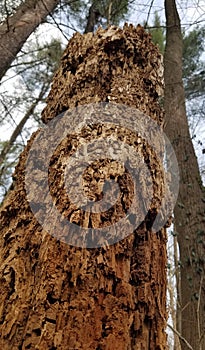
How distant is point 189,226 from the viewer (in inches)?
105

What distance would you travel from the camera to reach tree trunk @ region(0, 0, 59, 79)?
308 centimetres

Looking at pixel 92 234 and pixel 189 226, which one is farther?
pixel 189 226

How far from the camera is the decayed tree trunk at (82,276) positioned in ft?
1.90

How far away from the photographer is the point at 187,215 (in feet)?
8.89

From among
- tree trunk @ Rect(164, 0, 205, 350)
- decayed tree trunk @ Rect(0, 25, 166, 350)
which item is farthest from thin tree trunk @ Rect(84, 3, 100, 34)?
decayed tree trunk @ Rect(0, 25, 166, 350)

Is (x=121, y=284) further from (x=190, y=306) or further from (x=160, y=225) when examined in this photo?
(x=190, y=306)

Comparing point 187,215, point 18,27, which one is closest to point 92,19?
point 18,27

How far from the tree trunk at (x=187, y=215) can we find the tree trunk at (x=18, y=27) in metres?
1.41

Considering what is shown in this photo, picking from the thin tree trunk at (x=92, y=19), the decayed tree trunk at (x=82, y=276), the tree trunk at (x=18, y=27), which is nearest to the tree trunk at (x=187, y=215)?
the tree trunk at (x=18, y=27)

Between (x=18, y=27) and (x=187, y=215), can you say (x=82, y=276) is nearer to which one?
(x=187, y=215)

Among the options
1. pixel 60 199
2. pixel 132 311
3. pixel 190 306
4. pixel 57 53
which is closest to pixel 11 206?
pixel 60 199

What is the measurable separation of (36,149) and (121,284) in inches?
16.9

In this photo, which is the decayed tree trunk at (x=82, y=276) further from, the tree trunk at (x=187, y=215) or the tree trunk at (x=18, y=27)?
the tree trunk at (x=18, y=27)

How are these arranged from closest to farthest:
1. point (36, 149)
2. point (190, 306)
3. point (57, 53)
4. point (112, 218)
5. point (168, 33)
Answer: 1. point (112, 218)
2. point (36, 149)
3. point (190, 306)
4. point (168, 33)
5. point (57, 53)
